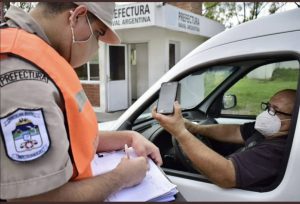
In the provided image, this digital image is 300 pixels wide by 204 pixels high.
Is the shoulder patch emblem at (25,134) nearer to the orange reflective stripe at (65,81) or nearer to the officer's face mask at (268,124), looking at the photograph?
the orange reflective stripe at (65,81)

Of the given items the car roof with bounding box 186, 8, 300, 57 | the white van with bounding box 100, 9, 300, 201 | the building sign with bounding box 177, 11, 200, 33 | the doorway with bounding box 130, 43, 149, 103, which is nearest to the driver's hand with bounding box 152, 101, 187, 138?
the white van with bounding box 100, 9, 300, 201

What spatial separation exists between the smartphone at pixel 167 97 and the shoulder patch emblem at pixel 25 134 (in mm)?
1104

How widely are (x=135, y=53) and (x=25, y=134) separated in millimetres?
12242

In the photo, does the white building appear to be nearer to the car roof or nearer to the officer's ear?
the car roof

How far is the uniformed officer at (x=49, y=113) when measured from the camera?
0.93 m

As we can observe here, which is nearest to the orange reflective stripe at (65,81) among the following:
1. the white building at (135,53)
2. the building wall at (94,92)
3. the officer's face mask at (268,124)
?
the officer's face mask at (268,124)

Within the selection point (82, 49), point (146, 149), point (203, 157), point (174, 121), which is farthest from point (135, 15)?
point (82, 49)

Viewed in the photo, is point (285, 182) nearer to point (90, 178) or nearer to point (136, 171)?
point (136, 171)


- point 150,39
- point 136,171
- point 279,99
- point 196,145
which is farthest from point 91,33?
point 150,39

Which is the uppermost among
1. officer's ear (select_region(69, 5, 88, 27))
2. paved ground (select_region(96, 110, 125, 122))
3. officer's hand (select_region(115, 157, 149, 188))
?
officer's ear (select_region(69, 5, 88, 27))

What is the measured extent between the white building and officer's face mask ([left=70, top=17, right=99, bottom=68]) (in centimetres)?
910

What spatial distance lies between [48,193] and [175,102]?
1.12 meters

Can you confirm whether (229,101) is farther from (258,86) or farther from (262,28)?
(262,28)

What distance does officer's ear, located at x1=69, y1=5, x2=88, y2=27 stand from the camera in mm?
1231
